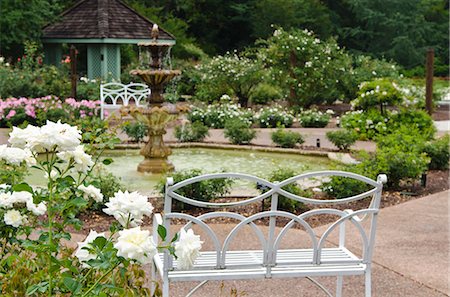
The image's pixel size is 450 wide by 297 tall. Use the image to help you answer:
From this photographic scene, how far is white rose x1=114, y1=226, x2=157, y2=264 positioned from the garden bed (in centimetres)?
381

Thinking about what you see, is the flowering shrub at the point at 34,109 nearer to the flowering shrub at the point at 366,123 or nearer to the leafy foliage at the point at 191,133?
the leafy foliage at the point at 191,133

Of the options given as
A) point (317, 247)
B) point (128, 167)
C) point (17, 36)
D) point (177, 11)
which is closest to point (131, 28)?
point (17, 36)

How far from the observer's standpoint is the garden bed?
6.50m

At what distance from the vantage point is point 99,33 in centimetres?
2358

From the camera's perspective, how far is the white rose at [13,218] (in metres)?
2.98

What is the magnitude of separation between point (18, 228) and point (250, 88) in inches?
674

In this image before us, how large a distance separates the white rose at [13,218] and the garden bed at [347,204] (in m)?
3.20

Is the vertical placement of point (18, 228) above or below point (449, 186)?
above

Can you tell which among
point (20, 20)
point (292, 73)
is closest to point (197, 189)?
point (292, 73)

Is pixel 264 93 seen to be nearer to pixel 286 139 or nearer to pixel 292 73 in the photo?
pixel 292 73

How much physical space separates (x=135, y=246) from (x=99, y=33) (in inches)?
858

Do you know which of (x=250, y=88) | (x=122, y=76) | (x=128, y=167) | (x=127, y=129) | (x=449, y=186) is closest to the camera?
(x=449, y=186)

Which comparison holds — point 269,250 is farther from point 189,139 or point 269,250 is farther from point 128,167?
point 189,139

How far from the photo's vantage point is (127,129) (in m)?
12.4
